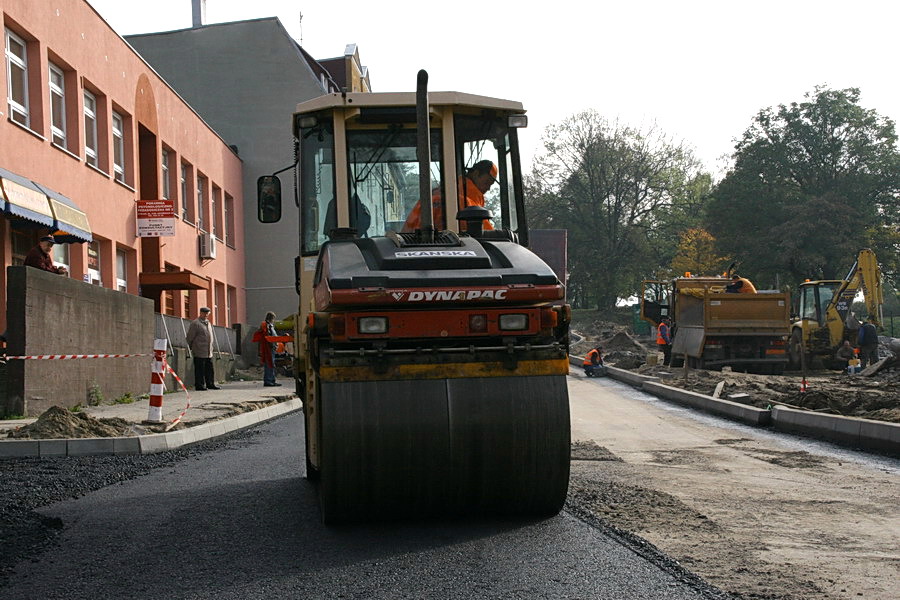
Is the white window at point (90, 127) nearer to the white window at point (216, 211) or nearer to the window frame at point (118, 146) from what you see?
the window frame at point (118, 146)

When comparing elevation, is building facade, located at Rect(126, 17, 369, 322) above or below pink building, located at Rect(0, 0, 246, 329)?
above

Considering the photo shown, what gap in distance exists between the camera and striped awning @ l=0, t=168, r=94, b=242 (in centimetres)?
1714

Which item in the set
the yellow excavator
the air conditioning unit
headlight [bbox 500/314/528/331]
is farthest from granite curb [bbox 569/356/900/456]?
A: the air conditioning unit

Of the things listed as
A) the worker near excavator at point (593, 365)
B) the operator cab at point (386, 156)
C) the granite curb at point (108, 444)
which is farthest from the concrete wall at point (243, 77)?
the operator cab at point (386, 156)

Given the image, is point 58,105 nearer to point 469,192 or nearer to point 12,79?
point 12,79

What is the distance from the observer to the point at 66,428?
1195cm

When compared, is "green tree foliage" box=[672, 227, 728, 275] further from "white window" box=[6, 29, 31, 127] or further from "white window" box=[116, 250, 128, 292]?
"white window" box=[6, 29, 31, 127]

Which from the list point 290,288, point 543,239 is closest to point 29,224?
point 543,239

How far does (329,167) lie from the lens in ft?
26.4

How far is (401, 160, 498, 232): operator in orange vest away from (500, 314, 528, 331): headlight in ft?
5.38

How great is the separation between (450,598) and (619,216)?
213 ft

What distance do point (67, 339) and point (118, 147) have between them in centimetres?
1090

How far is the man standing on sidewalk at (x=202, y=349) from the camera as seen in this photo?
22.2 meters

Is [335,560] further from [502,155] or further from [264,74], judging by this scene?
[264,74]
